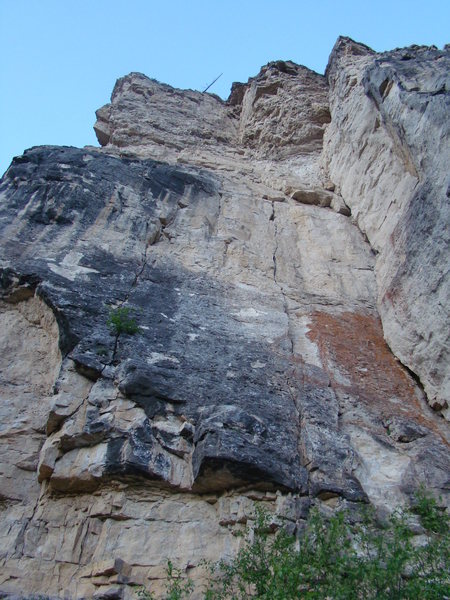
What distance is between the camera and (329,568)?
5293 mm

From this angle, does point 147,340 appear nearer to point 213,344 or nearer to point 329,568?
point 213,344

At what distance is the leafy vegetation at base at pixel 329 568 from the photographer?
4.99 m

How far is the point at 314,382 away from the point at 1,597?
17.4ft

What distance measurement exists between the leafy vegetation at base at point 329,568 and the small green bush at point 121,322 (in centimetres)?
377

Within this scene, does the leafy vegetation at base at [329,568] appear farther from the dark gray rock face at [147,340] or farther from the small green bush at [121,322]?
the small green bush at [121,322]

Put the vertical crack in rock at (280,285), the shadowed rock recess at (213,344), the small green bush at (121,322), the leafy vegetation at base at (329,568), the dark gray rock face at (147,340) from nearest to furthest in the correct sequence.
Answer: the leafy vegetation at base at (329,568) < the shadowed rock recess at (213,344) < the dark gray rock face at (147,340) < the small green bush at (121,322) < the vertical crack in rock at (280,285)

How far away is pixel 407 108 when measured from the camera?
37.3ft

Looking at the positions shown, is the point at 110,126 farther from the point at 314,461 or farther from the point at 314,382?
the point at 314,461

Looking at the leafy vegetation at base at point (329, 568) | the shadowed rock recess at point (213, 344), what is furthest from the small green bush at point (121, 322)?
the leafy vegetation at base at point (329, 568)

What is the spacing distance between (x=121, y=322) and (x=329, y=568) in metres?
5.06

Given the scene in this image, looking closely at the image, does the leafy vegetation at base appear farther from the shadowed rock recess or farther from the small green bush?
the small green bush

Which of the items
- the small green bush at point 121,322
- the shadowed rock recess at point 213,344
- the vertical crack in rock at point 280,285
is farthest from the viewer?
the vertical crack in rock at point 280,285

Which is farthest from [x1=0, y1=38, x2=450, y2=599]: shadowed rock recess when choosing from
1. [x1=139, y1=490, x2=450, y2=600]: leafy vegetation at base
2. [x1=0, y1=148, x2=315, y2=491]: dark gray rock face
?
[x1=139, y1=490, x2=450, y2=600]: leafy vegetation at base

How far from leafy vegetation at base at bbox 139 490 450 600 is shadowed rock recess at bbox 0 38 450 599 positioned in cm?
50
